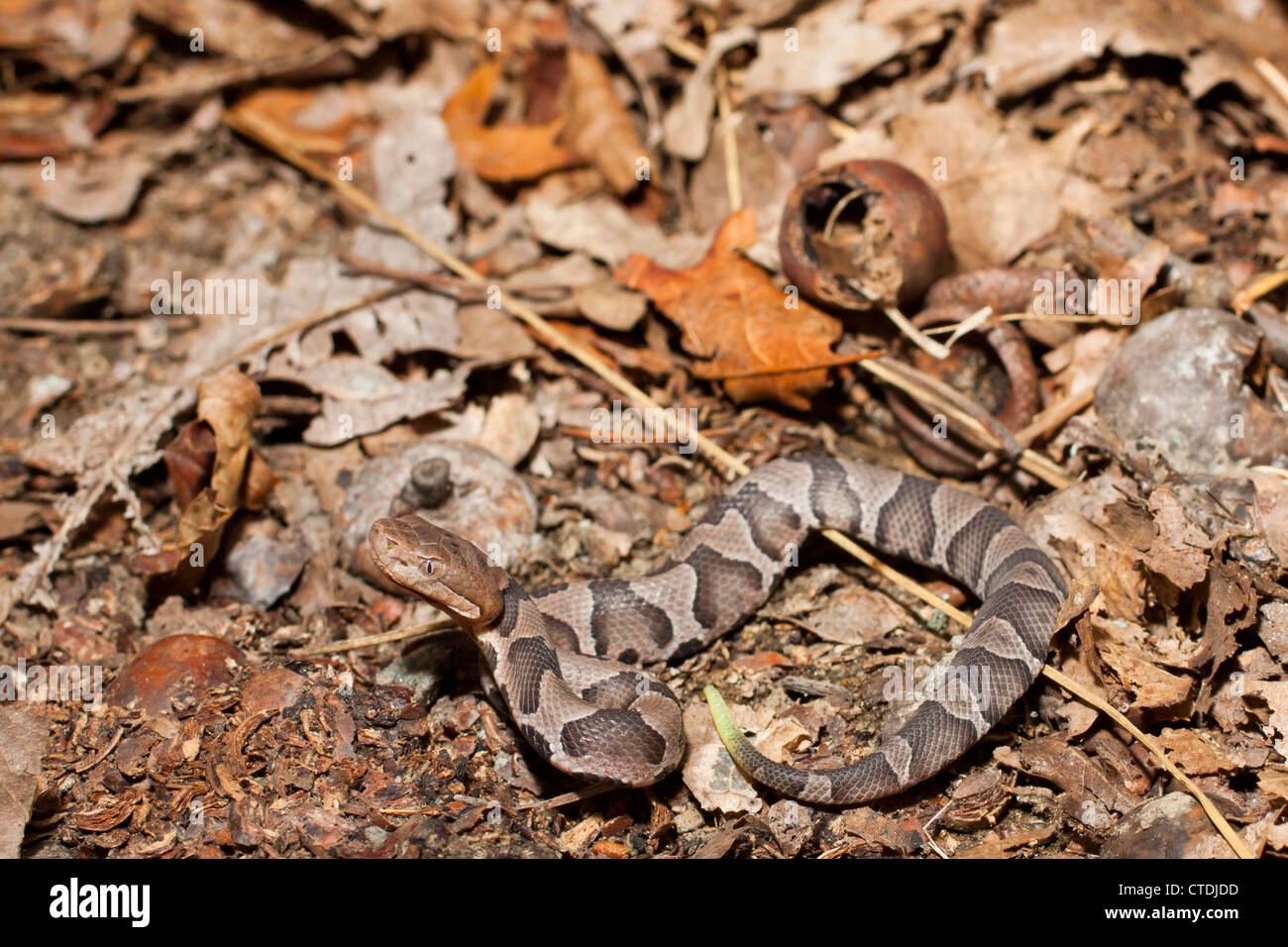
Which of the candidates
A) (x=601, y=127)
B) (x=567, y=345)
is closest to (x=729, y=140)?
(x=601, y=127)

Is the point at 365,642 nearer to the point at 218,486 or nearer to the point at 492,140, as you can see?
the point at 218,486

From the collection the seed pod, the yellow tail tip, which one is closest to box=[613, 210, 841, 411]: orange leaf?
the seed pod

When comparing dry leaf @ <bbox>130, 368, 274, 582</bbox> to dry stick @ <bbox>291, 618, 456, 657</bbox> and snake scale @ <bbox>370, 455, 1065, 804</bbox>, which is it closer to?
dry stick @ <bbox>291, 618, 456, 657</bbox>

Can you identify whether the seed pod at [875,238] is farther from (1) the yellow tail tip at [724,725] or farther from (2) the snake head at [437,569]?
(2) the snake head at [437,569]

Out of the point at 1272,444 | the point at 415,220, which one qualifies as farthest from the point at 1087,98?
the point at 415,220

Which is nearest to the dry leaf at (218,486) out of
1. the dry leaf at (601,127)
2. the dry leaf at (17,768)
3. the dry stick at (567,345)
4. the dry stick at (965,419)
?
the dry leaf at (17,768)
